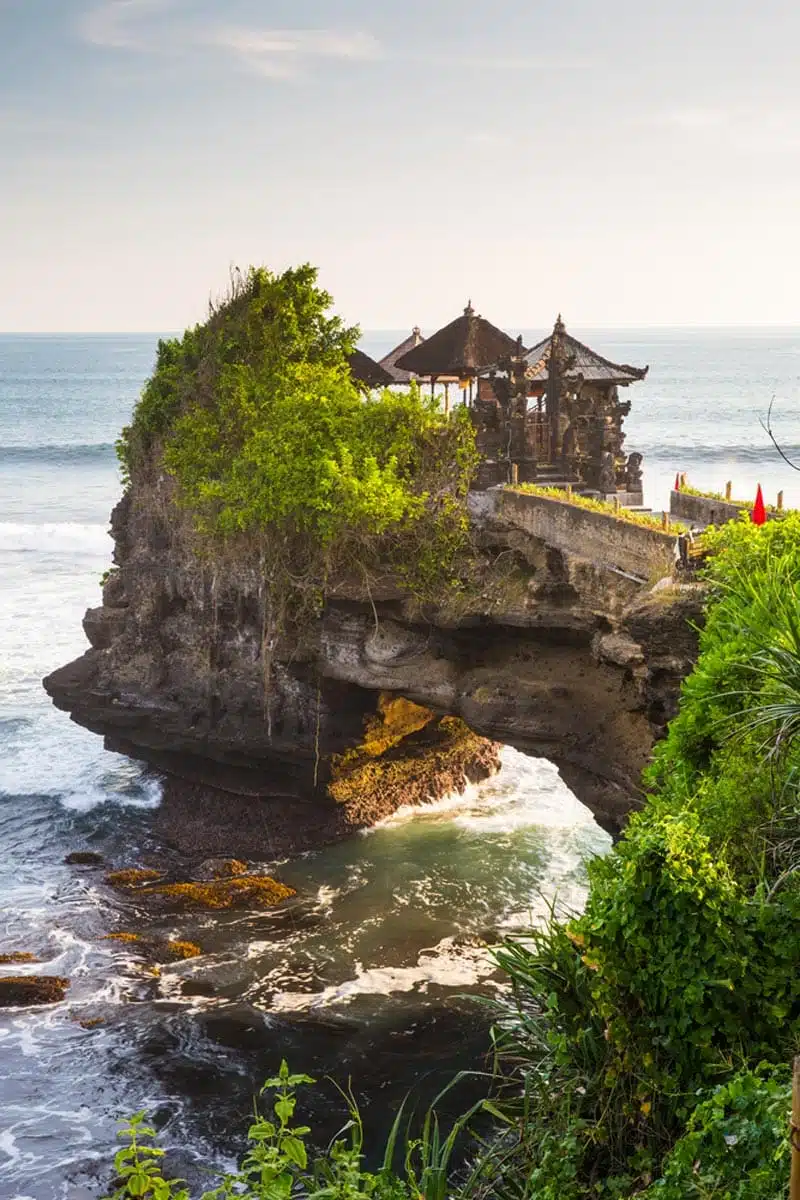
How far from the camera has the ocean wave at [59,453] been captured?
7944cm

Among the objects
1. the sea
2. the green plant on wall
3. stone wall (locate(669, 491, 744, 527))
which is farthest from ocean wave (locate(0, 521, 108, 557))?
stone wall (locate(669, 491, 744, 527))

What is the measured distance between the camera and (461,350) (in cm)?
2930

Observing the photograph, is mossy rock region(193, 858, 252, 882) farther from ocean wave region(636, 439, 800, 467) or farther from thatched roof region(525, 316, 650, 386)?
ocean wave region(636, 439, 800, 467)

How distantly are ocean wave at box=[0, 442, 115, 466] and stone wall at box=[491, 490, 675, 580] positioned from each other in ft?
194

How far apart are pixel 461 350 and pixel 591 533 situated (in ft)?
30.6

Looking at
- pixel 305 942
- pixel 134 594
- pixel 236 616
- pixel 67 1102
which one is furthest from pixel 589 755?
pixel 134 594

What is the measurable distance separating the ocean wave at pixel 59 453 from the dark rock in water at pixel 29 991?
204 ft

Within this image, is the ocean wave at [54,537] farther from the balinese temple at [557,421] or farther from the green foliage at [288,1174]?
the green foliage at [288,1174]

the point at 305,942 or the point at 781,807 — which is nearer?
the point at 781,807

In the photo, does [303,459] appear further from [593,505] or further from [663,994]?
[663,994]

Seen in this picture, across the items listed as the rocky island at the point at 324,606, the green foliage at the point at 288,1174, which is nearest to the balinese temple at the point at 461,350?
the rocky island at the point at 324,606

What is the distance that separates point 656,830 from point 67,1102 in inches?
407

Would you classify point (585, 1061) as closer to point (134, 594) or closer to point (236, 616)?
point (236, 616)

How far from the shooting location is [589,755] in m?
21.5
